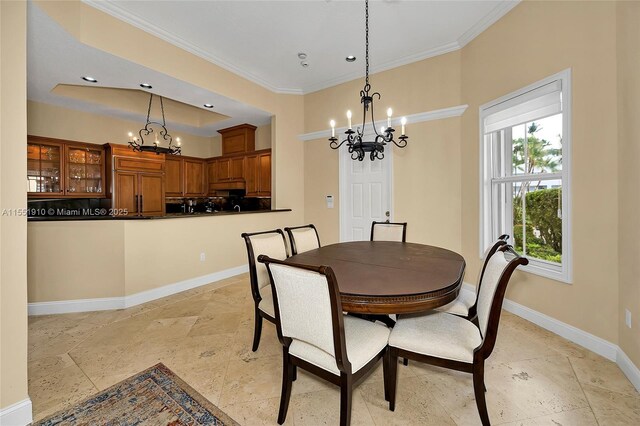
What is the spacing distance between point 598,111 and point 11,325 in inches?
165

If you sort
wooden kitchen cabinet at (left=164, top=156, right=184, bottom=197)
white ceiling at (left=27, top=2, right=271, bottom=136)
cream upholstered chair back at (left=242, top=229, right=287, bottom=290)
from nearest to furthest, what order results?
1. cream upholstered chair back at (left=242, top=229, right=287, bottom=290)
2. white ceiling at (left=27, top=2, right=271, bottom=136)
3. wooden kitchen cabinet at (left=164, top=156, right=184, bottom=197)

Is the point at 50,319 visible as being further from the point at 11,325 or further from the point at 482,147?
the point at 482,147

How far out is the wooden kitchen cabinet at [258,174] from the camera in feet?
16.8

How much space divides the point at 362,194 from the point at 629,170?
9.52 feet

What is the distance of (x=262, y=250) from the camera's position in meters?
2.26

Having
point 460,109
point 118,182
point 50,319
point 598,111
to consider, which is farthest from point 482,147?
point 118,182

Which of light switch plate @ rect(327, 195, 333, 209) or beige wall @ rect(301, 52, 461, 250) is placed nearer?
beige wall @ rect(301, 52, 461, 250)

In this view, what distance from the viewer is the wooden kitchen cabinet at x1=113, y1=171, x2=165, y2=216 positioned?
486cm

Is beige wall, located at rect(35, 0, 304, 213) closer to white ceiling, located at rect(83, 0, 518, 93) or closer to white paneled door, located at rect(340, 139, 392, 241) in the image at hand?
white ceiling, located at rect(83, 0, 518, 93)

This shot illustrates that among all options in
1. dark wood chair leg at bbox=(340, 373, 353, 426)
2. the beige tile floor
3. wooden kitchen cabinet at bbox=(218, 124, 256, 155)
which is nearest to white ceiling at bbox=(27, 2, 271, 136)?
wooden kitchen cabinet at bbox=(218, 124, 256, 155)

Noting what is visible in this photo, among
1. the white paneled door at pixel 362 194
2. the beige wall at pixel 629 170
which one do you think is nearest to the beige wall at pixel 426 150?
the white paneled door at pixel 362 194

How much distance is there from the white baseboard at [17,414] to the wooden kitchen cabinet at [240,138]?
4.67 m

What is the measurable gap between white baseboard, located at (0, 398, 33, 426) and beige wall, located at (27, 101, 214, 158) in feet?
14.9

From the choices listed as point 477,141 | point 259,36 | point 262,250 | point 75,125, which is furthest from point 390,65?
point 75,125
